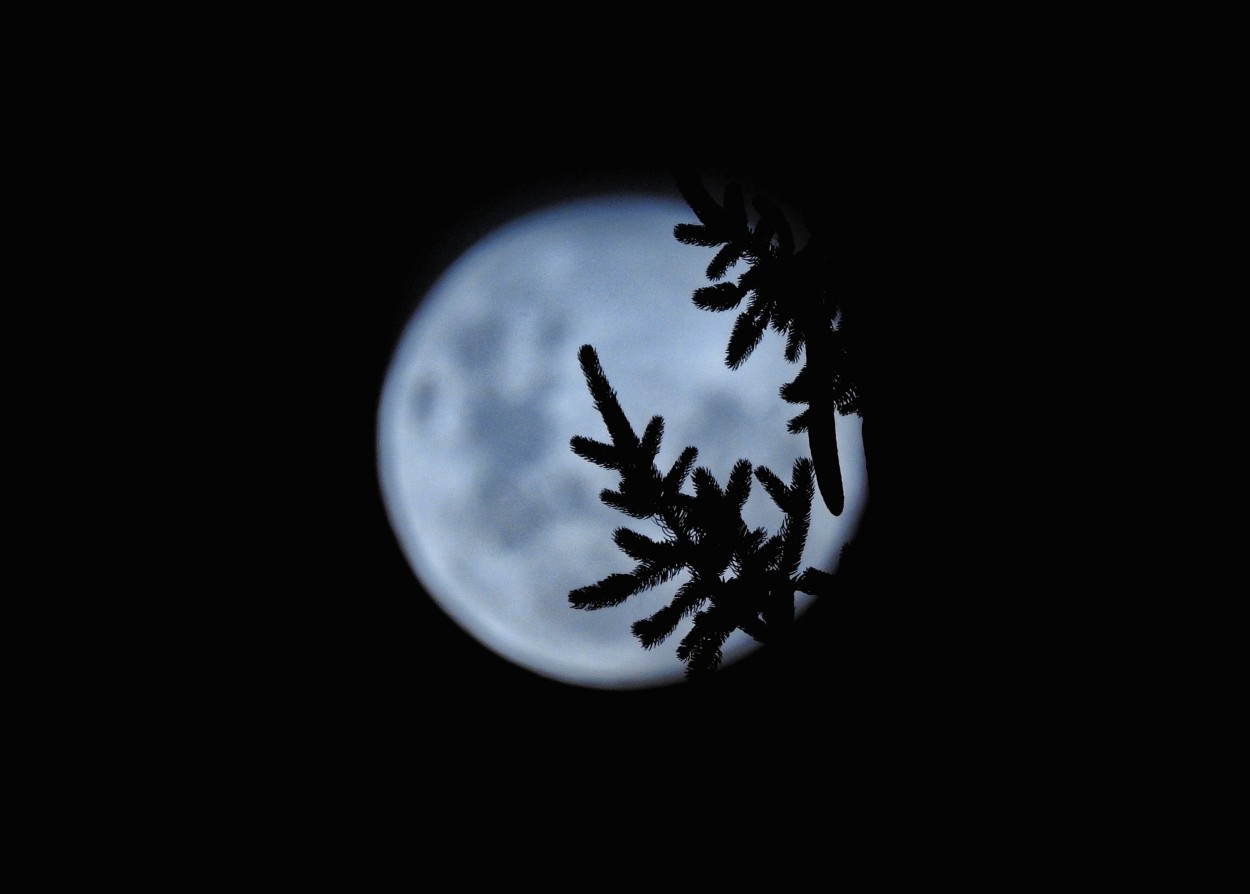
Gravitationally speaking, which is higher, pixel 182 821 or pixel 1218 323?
pixel 182 821

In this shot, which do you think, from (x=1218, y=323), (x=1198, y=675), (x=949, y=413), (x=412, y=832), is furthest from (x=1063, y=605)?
(x=412, y=832)

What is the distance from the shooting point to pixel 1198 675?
1207 millimetres

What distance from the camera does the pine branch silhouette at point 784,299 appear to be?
1974mm

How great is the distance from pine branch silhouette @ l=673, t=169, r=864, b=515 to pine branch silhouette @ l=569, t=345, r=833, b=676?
322mm

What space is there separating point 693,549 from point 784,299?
93 centimetres

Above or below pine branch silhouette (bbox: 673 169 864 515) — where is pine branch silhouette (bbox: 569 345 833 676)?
below

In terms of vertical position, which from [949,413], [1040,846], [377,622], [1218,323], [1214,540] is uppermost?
[377,622]

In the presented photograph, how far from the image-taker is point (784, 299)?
2.06m

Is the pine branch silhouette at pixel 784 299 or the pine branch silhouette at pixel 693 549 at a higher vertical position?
the pine branch silhouette at pixel 784 299

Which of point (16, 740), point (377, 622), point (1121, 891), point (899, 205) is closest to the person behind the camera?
point (1121, 891)

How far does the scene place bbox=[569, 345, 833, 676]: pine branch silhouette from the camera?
1.87 meters

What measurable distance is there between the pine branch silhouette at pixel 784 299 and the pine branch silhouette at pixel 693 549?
322mm

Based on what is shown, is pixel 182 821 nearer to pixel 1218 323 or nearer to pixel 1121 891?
pixel 1121 891

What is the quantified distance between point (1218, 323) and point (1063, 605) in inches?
32.0
